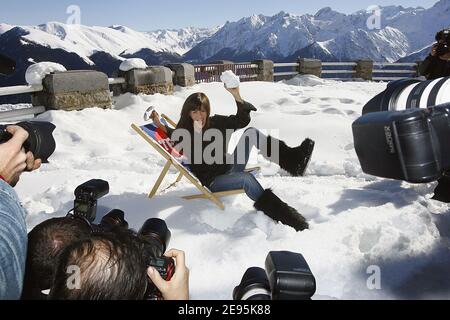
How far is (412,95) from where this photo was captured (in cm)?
272

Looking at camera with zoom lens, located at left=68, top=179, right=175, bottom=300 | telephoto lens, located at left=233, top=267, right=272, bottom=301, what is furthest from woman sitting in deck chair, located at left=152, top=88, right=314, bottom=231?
telephoto lens, located at left=233, top=267, right=272, bottom=301

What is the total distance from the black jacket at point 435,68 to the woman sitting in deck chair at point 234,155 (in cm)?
180

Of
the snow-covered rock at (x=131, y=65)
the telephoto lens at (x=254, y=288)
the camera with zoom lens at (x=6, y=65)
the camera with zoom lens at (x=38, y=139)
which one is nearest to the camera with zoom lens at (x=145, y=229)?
the telephoto lens at (x=254, y=288)

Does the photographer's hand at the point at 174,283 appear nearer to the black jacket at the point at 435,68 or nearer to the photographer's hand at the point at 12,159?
the photographer's hand at the point at 12,159

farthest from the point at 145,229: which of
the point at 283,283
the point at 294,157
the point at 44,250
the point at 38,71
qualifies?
the point at 38,71

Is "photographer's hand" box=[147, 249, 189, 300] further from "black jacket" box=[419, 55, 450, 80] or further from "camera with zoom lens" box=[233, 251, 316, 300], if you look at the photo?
"black jacket" box=[419, 55, 450, 80]

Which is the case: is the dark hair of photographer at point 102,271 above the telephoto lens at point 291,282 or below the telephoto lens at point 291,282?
above

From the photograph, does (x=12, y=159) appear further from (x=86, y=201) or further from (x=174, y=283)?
(x=86, y=201)

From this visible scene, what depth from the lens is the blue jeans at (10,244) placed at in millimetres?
872

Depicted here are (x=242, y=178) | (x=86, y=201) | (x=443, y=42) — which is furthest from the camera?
(x=443, y=42)

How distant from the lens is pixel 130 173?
452 cm

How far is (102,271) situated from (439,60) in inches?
178

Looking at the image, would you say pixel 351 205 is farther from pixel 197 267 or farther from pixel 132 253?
pixel 132 253

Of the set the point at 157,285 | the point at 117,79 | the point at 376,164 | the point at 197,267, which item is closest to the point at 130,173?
the point at 197,267
